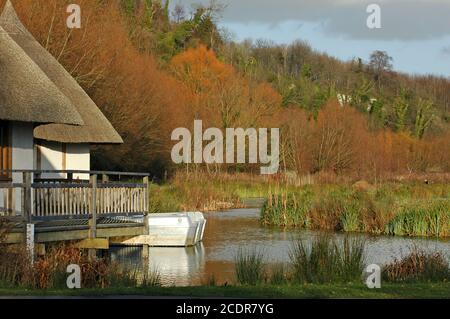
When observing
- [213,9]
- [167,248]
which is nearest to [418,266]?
[167,248]

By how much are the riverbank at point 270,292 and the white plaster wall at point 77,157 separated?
1679 centimetres

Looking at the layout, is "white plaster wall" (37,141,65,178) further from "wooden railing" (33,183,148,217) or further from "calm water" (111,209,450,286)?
"wooden railing" (33,183,148,217)

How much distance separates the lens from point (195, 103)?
2539 inches

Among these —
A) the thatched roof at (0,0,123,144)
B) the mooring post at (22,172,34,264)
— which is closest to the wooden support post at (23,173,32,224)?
the mooring post at (22,172,34,264)

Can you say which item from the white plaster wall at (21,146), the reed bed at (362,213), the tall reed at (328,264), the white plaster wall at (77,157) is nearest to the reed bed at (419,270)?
the tall reed at (328,264)

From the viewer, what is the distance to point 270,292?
13.1 metres

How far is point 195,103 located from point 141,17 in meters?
14.6

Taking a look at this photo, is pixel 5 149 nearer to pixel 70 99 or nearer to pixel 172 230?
pixel 70 99

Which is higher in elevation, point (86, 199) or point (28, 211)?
point (86, 199)

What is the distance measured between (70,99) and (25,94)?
6.32 m

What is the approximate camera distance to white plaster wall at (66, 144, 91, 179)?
29.8 metres

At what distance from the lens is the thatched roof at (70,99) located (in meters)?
27.8

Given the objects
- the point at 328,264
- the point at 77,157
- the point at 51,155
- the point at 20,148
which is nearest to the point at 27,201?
the point at 20,148
